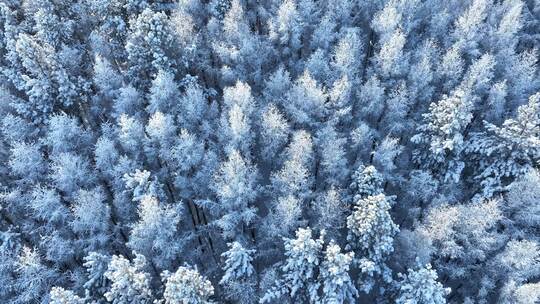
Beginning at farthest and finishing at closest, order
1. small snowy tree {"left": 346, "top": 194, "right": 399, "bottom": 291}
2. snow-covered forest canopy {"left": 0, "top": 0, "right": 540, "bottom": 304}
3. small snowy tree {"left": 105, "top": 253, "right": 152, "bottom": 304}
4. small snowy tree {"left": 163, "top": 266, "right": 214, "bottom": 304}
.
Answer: snow-covered forest canopy {"left": 0, "top": 0, "right": 540, "bottom": 304} < small snowy tree {"left": 346, "top": 194, "right": 399, "bottom": 291} < small snowy tree {"left": 105, "top": 253, "right": 152, "bottom": 304} < small snowy tree {"left": 163, "top": 266, "right": 214, "bottom": 304}

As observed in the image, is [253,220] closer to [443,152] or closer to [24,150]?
[443,152]

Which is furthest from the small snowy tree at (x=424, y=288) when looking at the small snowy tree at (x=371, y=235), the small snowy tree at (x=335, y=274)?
the small snowy tree at (x=335, y=274)

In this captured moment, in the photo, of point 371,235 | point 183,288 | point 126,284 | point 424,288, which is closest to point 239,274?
point 183,288

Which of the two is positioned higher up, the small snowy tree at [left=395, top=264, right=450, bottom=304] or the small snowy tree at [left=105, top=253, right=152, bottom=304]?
the small snowy tree at [left=105, top=253, right=152, bottom=304]

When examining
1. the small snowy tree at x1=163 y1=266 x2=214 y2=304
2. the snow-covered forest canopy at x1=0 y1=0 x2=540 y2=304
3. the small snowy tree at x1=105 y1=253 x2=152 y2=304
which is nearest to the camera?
the small snowy tree at x1=163 y1=266 x2=214 y2=304

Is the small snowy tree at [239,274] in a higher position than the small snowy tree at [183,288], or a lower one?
lower

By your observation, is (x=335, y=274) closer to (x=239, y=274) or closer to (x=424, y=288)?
(x=424, y=288)

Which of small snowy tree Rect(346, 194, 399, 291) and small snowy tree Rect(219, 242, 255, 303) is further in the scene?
small snowy tree Rect(219, 242, 255, 303)

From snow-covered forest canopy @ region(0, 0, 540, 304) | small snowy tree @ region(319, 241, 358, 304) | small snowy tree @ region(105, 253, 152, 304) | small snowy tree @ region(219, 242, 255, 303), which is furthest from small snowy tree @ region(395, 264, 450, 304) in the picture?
small snowy tree @ region(105, 253, 152, 304)

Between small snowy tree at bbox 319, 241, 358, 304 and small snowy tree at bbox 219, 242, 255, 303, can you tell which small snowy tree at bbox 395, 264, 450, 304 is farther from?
small snowy tree at bbox 219, 242, 255, 303

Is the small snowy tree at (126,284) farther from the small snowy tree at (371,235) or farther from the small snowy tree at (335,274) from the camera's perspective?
the small snowy tree at (371,235)
